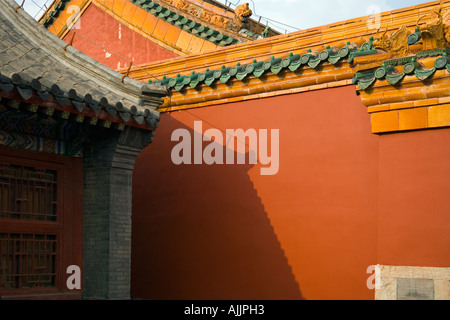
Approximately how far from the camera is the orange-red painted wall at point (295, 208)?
710 centimetres

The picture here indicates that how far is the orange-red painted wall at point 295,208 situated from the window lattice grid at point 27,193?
2379 millimetres

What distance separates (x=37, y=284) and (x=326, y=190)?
11.5 ft

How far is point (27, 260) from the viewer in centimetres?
743

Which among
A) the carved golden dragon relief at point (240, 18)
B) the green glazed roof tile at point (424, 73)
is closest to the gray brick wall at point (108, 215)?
the green glazed roof tile at point (424, 73)

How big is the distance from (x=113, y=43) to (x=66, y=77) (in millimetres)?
4829

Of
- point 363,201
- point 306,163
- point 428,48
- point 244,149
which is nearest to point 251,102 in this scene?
point 244,149

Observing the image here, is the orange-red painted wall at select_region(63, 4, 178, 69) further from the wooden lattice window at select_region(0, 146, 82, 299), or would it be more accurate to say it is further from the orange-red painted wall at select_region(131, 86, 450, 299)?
the wooden lattice window at select_region(0, 146, 82, 299)

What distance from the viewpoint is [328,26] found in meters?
9.22

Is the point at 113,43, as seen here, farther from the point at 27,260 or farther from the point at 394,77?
the point at 394,77

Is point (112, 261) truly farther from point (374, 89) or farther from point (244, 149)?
point (374, 89)

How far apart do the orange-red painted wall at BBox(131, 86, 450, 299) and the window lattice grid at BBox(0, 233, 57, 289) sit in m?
2.36

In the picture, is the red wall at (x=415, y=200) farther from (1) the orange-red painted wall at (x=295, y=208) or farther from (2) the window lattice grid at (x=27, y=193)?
(2) the window lattice grid at (x=27, y=193)

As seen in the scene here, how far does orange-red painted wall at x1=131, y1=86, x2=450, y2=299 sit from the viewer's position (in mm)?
7098

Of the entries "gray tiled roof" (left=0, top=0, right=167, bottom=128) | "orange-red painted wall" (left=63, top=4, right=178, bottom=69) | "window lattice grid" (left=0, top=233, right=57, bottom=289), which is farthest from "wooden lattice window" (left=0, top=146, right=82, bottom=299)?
"orange-red painted wall" (left=63, top=4, right=178, bottom=69)
